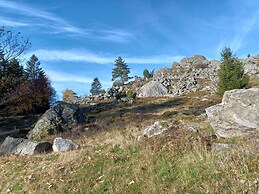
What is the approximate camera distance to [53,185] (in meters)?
7.33

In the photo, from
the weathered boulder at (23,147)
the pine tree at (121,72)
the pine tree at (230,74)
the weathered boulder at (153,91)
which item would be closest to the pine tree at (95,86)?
the pine tree at (121,72)

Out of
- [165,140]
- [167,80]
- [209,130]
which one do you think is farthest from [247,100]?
[167,80]

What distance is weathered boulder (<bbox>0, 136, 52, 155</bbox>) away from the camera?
41.4ft

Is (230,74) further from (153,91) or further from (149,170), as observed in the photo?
(153,91)

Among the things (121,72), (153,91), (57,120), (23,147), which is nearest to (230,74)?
(57,120)

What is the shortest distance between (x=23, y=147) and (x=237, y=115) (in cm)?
1063

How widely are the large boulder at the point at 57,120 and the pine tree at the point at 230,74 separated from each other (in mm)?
15150

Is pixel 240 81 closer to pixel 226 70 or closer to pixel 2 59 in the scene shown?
pixel 226 70

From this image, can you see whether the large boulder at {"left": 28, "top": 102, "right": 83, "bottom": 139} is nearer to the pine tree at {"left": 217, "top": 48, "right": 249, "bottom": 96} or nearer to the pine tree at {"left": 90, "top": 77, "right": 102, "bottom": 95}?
the pine tree at {"left": 217, "top": 48, "right": 249, "bottom": 96}

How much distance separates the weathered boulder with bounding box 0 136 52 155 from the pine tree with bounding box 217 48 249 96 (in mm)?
19482

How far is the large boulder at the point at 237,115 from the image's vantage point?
29.5ft

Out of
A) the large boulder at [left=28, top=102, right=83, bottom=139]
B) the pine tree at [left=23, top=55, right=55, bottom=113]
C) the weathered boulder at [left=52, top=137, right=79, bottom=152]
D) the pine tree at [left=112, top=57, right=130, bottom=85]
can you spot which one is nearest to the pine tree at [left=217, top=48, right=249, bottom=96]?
the large boulder at [left=28, top=102, right=83, bottom=139]

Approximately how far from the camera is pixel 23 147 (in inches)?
519

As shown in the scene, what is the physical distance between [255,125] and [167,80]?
6069cm
